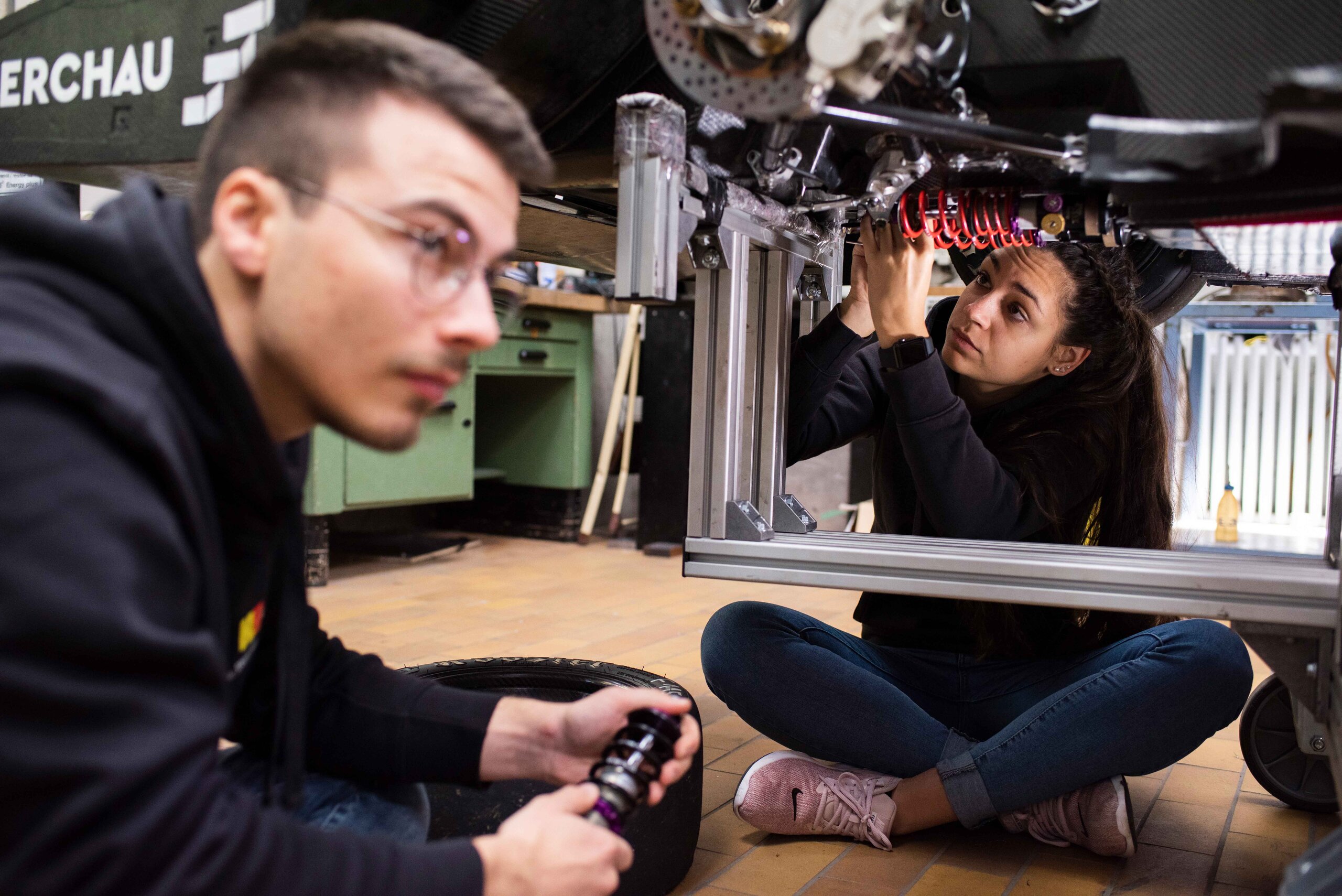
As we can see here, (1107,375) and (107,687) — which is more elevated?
(1107,375)

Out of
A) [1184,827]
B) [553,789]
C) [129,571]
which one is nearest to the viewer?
[129,571]

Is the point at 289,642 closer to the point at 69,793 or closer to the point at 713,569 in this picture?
the point at 69,793

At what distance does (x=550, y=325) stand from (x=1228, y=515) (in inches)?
89.8

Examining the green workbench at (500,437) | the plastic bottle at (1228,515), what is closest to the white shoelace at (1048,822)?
the green workbench at (500,437)

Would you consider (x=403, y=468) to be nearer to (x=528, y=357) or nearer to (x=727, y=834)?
(x=528, y=357)

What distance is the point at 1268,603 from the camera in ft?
3.34

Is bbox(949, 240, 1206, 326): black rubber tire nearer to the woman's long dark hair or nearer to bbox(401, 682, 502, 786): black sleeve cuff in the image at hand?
the woman's long dark hair

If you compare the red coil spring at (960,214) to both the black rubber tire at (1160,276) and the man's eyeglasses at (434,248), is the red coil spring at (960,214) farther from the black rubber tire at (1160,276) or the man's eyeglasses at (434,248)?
the man's eyeglasses at (434,248)

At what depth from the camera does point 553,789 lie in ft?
3.80

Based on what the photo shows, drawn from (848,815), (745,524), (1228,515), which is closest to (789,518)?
(745,524)

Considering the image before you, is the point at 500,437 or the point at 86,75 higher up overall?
the point at 86,75

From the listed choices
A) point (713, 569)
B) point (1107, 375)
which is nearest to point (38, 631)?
point (713, 569)

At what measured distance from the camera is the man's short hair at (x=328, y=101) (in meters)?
0.64

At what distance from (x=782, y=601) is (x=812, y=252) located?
164 centimetres
